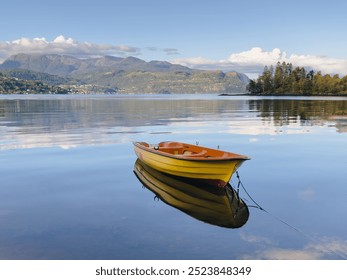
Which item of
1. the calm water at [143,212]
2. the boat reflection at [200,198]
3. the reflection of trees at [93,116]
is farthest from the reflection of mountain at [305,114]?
the boat reflection at [200,198]

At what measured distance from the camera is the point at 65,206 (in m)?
18.7

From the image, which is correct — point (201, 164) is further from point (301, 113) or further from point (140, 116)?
point (301, 113)

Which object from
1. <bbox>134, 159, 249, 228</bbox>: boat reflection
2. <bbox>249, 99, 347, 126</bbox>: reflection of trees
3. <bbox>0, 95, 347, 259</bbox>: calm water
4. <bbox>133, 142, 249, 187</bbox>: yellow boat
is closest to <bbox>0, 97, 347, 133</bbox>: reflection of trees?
<bbox>249, 99, 347, 126</bbox>: reflection of trees

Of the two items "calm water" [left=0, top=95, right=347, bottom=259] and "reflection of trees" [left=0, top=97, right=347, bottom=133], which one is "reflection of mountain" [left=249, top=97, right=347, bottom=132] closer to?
"reflection of trees" [left=0, top=97, right=347, bottom=133]

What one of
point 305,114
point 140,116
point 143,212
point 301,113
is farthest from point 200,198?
point 301,113

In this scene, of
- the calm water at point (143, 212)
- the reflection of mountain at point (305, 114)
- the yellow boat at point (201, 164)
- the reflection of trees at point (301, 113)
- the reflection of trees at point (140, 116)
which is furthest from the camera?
the reflection of trees at point (301, 113)

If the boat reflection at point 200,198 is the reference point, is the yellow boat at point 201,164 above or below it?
above

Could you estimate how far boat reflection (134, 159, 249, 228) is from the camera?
1692cm

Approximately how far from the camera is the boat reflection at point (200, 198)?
16922 millimetres

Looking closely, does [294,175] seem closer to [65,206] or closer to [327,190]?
[327,190]

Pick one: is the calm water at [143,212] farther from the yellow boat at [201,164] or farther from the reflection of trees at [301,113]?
the reflection of trees at [301,113]

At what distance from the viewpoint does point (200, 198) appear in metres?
20.1

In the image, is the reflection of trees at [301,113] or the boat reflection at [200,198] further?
the reflection of trees at [301,113]
